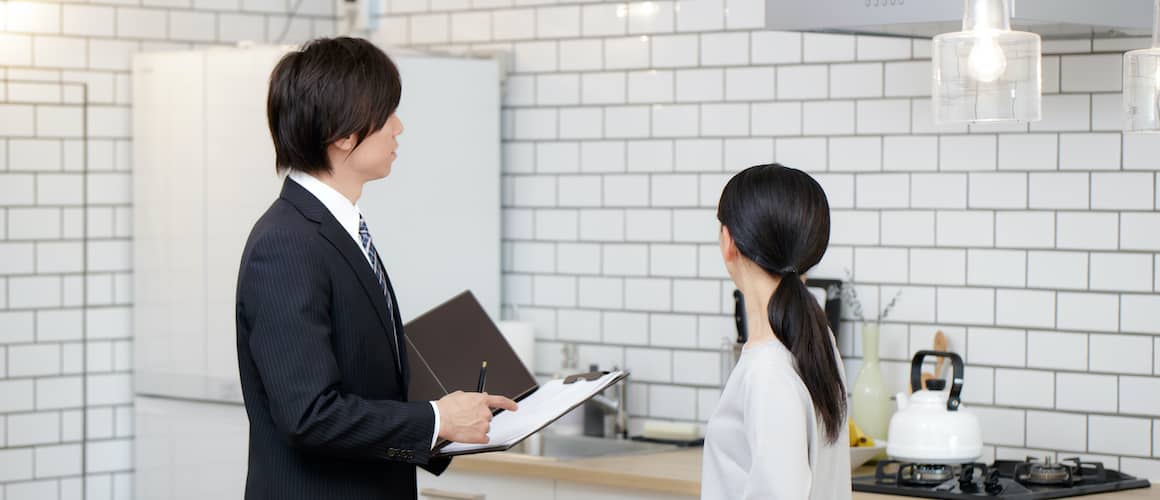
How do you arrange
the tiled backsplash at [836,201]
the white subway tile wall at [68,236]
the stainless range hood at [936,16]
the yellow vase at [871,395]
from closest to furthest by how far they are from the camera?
the stainless range hood at [936,16], the tiled backsplash at [836,201], the yellow vase at [871,395], the white subway tile wall at [68,236]

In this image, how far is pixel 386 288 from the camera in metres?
2.16

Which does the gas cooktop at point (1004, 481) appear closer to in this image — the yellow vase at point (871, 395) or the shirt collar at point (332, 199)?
the yellow vase at point (871, 395)

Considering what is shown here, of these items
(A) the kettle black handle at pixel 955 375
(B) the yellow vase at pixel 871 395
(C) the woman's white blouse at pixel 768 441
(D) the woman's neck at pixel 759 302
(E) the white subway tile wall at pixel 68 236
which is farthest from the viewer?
(E) the white subway tile wall at pixel 68 236

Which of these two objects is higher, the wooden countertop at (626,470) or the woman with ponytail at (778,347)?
the woman with ponytail at (778,347)

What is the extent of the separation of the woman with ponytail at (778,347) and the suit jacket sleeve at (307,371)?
439 mm

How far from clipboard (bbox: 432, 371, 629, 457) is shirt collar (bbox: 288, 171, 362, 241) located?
357 millimetres

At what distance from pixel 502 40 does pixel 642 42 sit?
468mm

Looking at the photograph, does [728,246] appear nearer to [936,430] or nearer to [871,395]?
[936,430]

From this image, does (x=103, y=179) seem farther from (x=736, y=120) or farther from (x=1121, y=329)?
(x=1121, y=329)

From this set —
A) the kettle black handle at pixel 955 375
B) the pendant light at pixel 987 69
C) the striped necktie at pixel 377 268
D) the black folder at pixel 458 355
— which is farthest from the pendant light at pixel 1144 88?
the striped necktie at pixel 377 268

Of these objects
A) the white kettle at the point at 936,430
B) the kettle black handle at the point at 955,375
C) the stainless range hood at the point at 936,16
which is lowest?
the white kettle at the point at 936,430

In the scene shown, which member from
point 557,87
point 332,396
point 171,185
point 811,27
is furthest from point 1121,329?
point 171,185

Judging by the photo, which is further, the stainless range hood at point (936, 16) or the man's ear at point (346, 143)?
the stainless range hood at point (936, 16)

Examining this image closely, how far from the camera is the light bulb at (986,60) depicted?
2287 mm
